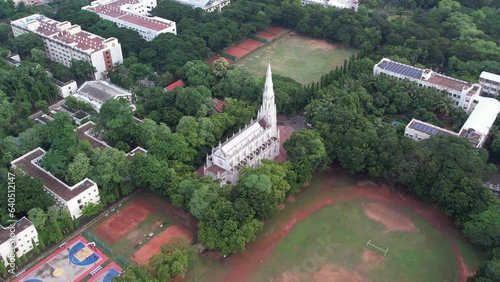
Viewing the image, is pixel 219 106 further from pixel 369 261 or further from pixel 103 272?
pixel 369 261

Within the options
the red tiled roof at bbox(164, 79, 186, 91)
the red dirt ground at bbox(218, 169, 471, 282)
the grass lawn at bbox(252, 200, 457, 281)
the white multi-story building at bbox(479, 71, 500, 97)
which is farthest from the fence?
the white multi-story building at bbox(479, 71, 500, 97)

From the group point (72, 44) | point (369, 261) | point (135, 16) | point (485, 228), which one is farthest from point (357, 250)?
point (135, 16)

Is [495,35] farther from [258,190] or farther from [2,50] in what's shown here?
[2,50]

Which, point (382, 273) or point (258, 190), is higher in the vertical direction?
point (258, 190)

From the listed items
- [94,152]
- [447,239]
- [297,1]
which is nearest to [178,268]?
[94,152]

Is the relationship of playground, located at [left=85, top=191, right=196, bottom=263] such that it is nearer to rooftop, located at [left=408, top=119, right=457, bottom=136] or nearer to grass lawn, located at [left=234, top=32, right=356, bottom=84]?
rooftop, located at [left=408, top=119, right=457, bottom=136]
